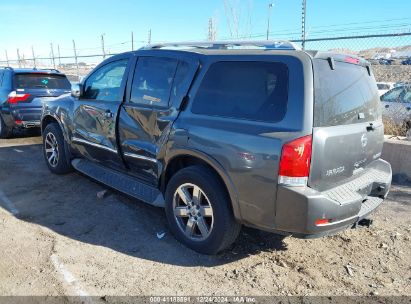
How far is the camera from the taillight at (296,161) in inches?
109

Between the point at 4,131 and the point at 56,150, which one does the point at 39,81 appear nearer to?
the point at 4,131

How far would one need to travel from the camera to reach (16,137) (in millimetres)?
9047

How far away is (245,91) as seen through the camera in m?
3.17

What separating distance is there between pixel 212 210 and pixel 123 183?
150 centimetres

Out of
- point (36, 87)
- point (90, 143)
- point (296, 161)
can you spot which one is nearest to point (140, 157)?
point (90, 143)

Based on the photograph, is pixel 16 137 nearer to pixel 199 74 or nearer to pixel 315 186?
pixel 199 74

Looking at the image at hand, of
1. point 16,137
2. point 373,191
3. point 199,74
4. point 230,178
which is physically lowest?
point 16,137

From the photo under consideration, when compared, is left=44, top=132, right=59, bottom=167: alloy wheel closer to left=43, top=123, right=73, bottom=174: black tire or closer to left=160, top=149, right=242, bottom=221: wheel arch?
left=43, top=123, right=73, bottom=174: black tire

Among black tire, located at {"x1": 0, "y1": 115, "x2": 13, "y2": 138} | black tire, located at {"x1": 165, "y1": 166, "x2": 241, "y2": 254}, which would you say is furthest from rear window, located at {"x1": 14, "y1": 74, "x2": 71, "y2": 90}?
black tire, located at {"x1": 165, "y1": 166, "x2": 241, "y2": 254}

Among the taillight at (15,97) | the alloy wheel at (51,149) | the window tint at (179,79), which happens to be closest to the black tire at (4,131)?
the taillight at (15,97)

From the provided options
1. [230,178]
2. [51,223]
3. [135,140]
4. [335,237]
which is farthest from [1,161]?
[335,237]

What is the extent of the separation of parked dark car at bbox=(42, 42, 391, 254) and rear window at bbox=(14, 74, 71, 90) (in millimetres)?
4800

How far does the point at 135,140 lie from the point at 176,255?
1392mm

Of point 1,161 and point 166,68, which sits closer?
point 166,68
